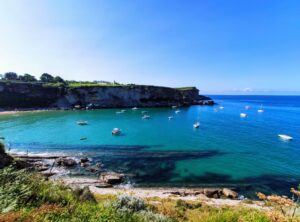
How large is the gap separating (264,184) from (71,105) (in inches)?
3715

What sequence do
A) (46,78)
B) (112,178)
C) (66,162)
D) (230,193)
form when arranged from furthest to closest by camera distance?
(46,78) → (66,162) → (112,178) → (230,193)

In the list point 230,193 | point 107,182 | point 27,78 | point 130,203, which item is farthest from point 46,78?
point 130,203

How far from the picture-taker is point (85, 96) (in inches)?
3996

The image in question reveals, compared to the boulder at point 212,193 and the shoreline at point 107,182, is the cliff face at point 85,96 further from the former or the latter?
the boulder at point 212,193

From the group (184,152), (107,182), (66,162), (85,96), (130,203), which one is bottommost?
(107,182)

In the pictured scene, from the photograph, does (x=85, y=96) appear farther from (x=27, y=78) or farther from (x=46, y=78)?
(x=27, y=78)

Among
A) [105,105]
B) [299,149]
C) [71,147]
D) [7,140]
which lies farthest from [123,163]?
[105,105]

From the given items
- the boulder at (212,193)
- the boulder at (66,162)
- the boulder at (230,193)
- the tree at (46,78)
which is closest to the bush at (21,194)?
the boulder at (212,193)

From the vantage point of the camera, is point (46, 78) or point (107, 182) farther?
point (46, 78)

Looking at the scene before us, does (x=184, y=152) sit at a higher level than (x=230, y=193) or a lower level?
higher

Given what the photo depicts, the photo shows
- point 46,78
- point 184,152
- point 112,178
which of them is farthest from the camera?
point 46,78

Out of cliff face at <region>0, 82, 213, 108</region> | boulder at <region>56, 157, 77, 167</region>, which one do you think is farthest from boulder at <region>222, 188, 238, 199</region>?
cliff face at <region>0, 82, 213, 108</region>

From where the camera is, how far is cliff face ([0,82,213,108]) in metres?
92.3

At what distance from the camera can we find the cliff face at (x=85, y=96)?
92312mm
